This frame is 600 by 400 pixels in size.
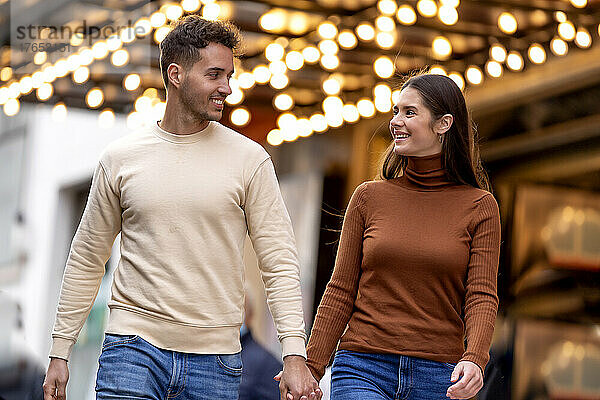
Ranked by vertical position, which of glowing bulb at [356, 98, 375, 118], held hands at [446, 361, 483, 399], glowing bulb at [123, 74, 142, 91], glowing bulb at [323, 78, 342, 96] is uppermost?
glowing bulb at [323, 78, 342, 96]

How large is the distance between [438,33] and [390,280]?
596cm

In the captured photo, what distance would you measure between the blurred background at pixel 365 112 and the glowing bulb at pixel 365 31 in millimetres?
10

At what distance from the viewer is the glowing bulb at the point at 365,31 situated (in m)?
8.59

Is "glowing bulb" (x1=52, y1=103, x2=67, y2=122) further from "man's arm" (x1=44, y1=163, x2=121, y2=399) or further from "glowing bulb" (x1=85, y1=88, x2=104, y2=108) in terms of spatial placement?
"man's arm" (x1=44, y1=163, x2=121, y2=399)

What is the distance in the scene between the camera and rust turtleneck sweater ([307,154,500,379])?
3.66m

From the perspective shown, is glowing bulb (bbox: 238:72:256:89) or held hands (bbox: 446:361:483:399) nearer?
held hands (bbox: 446:361:483:399)

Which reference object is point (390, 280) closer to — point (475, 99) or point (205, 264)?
point (205, 264)

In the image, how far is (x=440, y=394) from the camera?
12.0 feet

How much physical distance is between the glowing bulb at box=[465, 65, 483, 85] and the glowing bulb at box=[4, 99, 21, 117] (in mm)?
3476

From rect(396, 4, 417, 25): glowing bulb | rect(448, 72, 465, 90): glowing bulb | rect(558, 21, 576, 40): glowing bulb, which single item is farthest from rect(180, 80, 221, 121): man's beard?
rect(448, 72, 465, 90): glowing bulb

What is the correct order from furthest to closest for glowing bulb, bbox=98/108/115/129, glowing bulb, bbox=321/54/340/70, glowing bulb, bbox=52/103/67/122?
glowing bulb, bbox=321/54/340/70
glowing bulb, bbox=98/108/115/129
glowing bulb, bbox=52/103/67/122

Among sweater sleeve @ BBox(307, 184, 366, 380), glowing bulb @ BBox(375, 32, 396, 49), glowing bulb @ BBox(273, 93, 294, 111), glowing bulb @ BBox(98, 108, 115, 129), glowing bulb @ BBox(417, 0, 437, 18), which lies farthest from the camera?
glowing bulb @ BBox(273, 93, 294, 111)

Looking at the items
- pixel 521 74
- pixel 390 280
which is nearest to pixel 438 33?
pixel 521 74

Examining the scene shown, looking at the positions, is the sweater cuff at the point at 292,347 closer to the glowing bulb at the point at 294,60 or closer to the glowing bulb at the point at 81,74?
the glowing bulb at the point at 81,74
